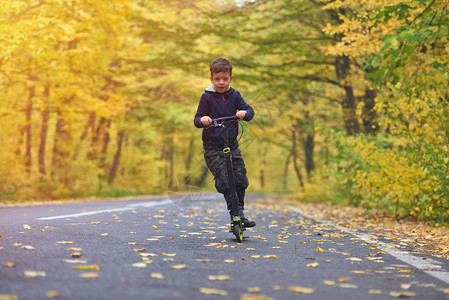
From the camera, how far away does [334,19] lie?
52.5 feet

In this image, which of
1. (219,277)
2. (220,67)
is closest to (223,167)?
(220,67)

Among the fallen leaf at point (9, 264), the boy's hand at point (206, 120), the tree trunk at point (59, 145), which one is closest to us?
the fallen leaf at point (9, 264)

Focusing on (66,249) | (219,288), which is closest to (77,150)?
(66,249)

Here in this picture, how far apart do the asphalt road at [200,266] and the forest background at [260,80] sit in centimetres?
317

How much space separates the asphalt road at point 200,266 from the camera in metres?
3.36

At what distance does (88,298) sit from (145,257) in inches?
62.7

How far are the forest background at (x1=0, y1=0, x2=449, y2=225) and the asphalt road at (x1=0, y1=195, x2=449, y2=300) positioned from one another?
317 cm

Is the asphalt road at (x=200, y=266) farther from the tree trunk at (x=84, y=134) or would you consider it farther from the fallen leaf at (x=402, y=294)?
the tree trunk at (x=84, y=134)

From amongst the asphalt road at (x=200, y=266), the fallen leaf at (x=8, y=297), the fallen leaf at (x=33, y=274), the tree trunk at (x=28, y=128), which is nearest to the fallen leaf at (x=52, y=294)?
the asphalt road at (x=200, y=266)

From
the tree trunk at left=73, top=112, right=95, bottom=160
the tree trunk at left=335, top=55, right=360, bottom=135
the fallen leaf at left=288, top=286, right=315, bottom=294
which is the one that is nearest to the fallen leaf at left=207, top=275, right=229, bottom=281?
the fallen leaf at left=288, top=286, right=315, bottom=294

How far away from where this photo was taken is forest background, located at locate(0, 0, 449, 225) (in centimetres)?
889

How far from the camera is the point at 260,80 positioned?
18.3 metres

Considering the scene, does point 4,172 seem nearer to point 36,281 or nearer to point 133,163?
point 133,163

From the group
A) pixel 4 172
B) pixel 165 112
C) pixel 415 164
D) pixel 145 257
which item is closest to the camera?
pixel 145 257
